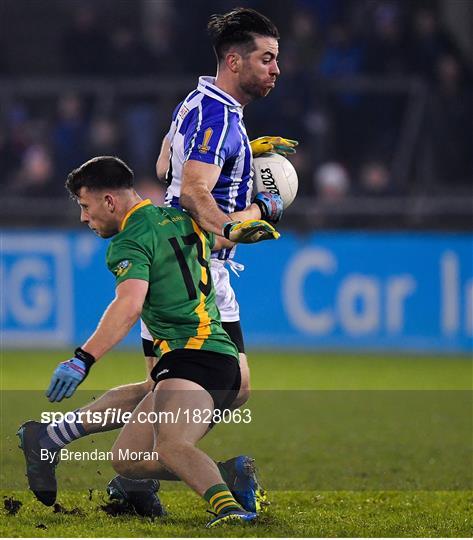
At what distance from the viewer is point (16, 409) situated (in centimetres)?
970

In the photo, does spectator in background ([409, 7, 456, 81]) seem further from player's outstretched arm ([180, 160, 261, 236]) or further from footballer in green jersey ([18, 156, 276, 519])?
footballer in green jersey ([18, 156, 276, 519])

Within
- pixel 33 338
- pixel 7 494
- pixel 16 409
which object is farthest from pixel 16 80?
pixel 7 494

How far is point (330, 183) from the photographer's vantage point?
50.0 feet

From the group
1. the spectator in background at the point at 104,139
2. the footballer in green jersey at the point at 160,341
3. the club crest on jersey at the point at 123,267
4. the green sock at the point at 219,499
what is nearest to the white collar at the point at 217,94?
the footballer in green jersey at the point at 160,341

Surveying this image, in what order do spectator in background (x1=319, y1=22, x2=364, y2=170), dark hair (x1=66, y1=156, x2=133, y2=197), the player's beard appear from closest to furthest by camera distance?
dark hair (x1=66, y1=156, x2=133, y2=197) → the player's beard → spectator in background (x1=319, y1=22, x2=364, y2=170)

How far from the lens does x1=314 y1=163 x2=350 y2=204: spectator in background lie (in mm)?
15219

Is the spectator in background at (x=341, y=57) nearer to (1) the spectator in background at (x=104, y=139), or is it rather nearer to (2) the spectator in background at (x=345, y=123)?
(2) the spectator in background at (x=345, y=123)

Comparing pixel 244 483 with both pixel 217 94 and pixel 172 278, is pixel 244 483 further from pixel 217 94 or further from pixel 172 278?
pixel 217 94

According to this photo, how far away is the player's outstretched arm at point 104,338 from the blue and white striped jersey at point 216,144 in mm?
934

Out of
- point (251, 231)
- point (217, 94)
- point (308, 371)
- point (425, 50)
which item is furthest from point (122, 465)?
point (425, 50)

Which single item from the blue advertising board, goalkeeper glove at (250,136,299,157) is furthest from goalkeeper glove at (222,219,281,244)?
the blue advertising board

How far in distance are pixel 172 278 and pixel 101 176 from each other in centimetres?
56

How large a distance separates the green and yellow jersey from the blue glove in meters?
0.50

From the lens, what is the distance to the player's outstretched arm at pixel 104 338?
5.14m
